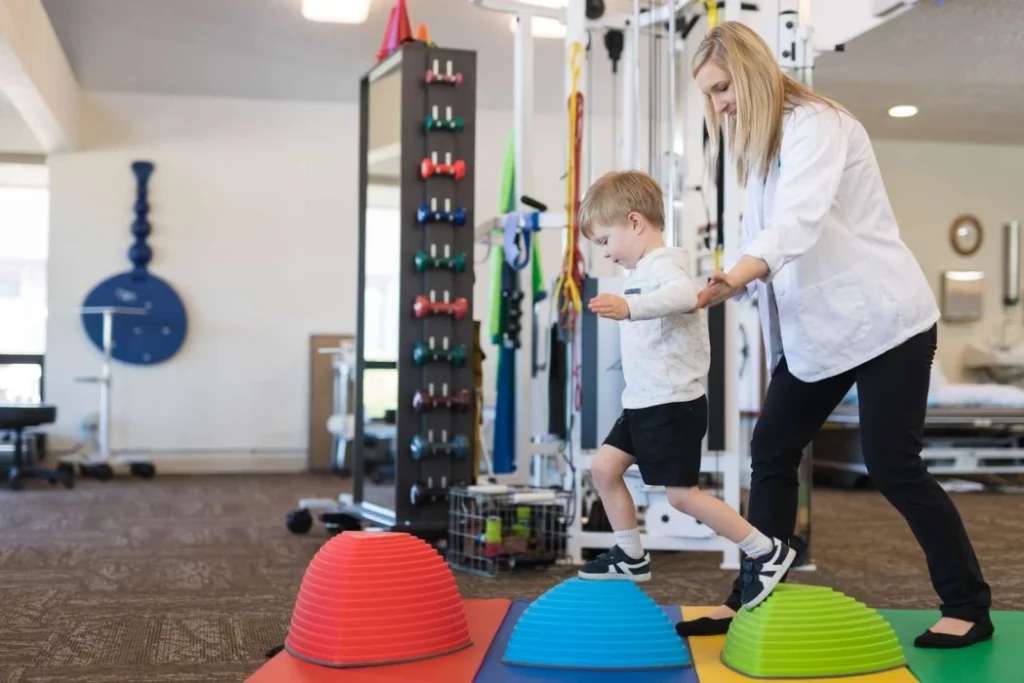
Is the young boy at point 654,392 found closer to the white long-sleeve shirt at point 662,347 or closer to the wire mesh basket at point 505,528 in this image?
the white long-sleeve shirt at point 662,347

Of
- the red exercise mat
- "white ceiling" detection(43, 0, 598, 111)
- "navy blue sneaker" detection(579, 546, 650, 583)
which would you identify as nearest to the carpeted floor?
the red exercise mat

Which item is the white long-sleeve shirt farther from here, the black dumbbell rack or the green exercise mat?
the black dumbbell rack

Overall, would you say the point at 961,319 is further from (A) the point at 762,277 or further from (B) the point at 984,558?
(A) the point at 762,277

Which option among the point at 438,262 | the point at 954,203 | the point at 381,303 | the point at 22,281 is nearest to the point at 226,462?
the point at 22,281

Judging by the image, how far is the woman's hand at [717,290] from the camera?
6.20 feet

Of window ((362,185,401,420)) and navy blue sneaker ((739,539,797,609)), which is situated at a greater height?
window ((362,185,401,420))

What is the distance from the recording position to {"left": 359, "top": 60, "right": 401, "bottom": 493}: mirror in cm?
396

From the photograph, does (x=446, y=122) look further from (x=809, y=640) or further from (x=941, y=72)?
(x=941, y=72)

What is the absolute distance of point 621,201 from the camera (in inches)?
84.5

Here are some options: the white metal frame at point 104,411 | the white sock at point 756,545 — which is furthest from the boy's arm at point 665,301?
the white metal frame at point 104,411

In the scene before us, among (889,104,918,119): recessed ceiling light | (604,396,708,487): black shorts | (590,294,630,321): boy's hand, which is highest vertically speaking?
(889,104,918,119): recessed ceiling light

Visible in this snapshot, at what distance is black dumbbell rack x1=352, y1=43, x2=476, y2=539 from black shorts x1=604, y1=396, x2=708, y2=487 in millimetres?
1778

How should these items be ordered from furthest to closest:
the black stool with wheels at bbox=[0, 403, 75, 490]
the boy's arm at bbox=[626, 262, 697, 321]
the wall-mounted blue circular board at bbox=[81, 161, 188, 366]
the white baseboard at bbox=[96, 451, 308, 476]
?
the white baseboard at bbox=[96, 451, 308, 476] → the wall-mounted blue circular board at bbox=[81, 161, 188, 366] → the black stool with wheels at bbox=[0, 403, 75, 490] → the boy's arm at bbox=[626, 262, 697, 321]

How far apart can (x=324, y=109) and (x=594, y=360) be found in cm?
452
